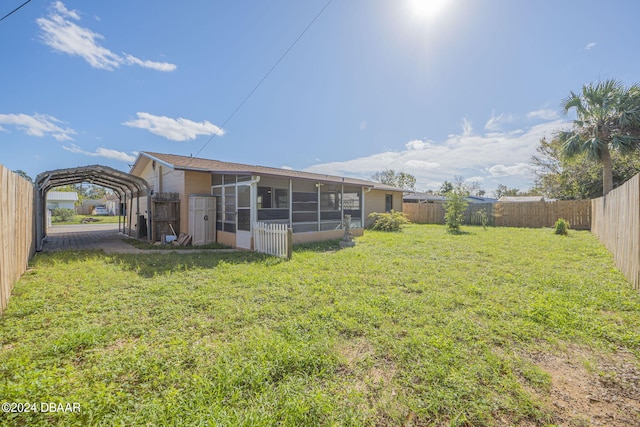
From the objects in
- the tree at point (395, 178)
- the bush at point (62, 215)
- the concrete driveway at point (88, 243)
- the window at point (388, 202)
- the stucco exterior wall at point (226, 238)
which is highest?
the tree at point (395, 178)

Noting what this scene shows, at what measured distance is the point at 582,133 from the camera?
13211 millimetres

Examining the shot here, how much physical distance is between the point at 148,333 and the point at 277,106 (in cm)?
1182

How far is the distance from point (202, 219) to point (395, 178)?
1835 inches

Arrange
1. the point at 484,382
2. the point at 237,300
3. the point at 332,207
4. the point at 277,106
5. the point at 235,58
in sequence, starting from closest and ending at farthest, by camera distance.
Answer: the point at 484,382, the point at 237,300, the point at 235,58, the point at 332,207, the point at 277,106

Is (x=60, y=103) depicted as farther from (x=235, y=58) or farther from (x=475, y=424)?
(x=475, y=424)

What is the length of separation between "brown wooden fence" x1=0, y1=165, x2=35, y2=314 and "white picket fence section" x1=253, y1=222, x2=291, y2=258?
16.9 feet

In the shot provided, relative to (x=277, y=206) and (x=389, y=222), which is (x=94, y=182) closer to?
(x=277, y=206)

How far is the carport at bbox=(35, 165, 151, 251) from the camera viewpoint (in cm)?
898

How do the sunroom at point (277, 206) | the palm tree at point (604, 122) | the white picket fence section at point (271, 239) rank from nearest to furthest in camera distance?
the white picket fence section at point (271, 239)
the sunroom at point (277, 206)
the palm tree at point (604, 122)

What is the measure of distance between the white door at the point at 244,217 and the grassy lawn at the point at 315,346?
3.25 metres

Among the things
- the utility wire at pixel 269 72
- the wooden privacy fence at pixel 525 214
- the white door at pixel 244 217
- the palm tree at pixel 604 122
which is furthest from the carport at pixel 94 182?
the palm tree at pixel 604 122

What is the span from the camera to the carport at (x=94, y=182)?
8977 mm

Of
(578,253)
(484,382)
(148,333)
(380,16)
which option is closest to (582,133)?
(578,253)

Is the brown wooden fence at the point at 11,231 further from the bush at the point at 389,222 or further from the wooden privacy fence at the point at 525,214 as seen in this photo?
the wooden privacy fence at the point at 525,214
